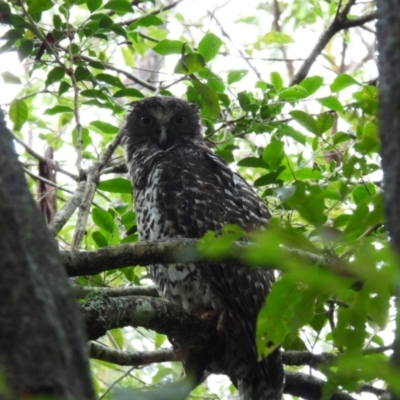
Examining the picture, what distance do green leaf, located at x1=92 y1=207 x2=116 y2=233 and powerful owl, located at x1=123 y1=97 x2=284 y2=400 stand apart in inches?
12.8

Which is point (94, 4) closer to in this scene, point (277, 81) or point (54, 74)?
point (54, 74)

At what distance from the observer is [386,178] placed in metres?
1.62

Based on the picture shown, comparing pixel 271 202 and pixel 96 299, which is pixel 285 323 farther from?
pixel 271 202

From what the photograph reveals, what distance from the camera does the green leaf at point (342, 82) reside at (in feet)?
16.1

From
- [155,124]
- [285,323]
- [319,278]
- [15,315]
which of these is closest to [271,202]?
[155,124]

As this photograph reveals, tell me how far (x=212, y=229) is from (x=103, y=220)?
73 cm

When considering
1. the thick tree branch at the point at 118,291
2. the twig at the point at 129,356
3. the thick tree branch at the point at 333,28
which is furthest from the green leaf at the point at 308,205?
the thick tree branch at the point at 333,28

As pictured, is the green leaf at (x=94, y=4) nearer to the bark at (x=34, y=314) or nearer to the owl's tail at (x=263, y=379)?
the owl's tail at (x=263, y=379)

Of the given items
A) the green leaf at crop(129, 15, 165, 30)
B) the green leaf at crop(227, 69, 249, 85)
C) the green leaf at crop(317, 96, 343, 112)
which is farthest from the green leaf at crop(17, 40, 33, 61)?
the green leaf at crop(317, 96, 343, 112)

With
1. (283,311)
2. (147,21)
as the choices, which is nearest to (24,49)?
(147,21)

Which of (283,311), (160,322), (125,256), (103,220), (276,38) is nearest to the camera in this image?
(283,311)

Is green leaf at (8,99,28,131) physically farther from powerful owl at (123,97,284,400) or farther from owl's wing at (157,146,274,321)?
owl's wing at (157,146,274,321)

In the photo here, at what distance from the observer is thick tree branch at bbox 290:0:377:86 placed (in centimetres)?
642

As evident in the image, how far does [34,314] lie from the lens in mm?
1417
